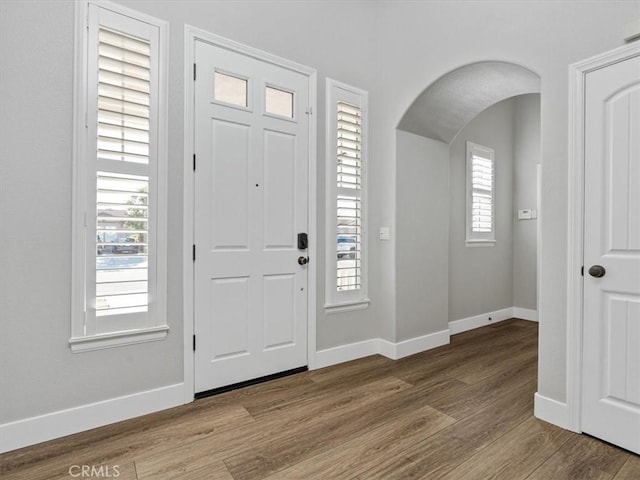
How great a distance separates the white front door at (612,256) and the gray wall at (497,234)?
2189mm

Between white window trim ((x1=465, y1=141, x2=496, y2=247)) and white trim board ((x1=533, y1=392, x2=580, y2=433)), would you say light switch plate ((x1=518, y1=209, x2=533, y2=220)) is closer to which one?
white window trim ((x1=465, y1=141, x2=496, y2=247))

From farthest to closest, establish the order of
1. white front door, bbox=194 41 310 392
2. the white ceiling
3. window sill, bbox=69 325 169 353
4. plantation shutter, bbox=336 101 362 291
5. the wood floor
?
plantation shutter, bbox=336 101 362 291 → the white ceiling → white front door, bbox=194 41 310 392 → window sill, bbox=69 325 169 353 → the wood floor

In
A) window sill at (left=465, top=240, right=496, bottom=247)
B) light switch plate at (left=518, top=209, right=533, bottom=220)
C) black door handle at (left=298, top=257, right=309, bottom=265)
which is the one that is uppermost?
light switch plate at (left=518, top=209, right=533, bottom=220)

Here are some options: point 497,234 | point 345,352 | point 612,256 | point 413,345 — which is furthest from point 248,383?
point 497,234

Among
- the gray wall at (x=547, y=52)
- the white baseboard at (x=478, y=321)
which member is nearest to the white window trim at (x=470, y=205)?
the white baseboard at (x=478, y=321)

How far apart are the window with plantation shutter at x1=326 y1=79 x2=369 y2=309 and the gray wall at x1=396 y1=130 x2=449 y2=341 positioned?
0.35 meters

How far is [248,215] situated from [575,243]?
2.18 m

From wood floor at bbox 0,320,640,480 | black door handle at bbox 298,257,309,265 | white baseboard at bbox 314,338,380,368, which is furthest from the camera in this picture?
white baseboard at bbox 314,338,380,368

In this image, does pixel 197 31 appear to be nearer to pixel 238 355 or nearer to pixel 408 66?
pixel 408 66

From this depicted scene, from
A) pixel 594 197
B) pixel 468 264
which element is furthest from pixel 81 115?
pixel 468 264

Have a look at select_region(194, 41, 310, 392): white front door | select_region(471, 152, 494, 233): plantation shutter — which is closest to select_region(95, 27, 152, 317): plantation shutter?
select_region(194, 41, 310, 392): white front door

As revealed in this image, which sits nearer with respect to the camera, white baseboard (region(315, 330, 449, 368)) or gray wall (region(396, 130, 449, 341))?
white baseboard (region(315, 330, 449, 368))

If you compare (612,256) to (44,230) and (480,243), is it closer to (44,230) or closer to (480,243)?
(480,243)

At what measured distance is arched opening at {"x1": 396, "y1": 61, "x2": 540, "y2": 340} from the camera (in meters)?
3.28
